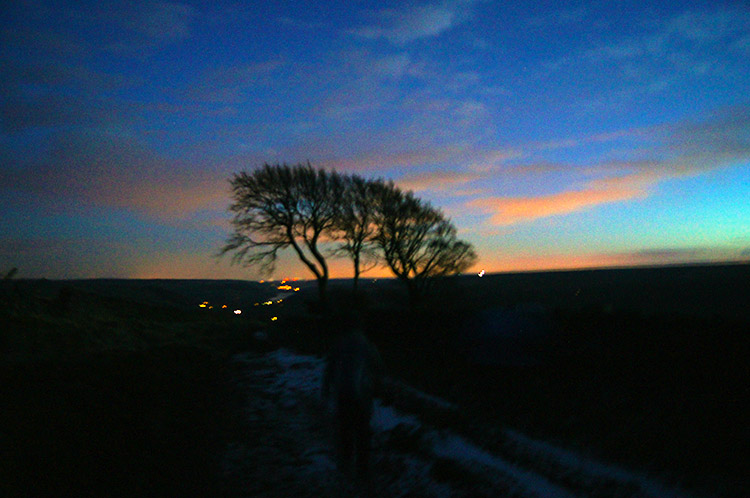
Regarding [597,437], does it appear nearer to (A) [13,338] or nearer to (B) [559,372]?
(B) [559,372]

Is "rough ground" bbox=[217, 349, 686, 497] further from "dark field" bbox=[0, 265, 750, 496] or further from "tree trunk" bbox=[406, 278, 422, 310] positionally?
"tree trunk" bbox=[406, 278, 422, 310]

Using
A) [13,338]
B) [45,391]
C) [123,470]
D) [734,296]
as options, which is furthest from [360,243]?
[734,296]

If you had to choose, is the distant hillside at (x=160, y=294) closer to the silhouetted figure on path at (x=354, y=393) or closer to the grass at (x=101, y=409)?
the grass at (x=101, y=409)

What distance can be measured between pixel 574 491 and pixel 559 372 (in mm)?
4509

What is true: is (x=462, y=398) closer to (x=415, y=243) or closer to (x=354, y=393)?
(x=354, y=393)

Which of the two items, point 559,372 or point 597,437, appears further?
point 559,372

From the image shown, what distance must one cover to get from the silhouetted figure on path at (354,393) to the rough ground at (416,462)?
0.88 feet

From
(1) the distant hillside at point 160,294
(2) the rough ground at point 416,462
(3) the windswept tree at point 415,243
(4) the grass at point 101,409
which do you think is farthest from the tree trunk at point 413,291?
(2) the rough ground at point 416,462

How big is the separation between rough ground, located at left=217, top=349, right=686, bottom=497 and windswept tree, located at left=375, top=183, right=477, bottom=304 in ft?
71.5

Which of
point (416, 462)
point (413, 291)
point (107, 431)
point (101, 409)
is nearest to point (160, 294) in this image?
point (413, 291)

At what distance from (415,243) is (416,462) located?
25528 millimetres

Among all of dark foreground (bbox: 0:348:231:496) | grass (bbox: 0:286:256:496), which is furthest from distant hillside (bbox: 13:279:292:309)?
dark foreground (bbox: 0:348:231:496)

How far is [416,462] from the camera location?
17.5 ft

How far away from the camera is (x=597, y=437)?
5770mm
